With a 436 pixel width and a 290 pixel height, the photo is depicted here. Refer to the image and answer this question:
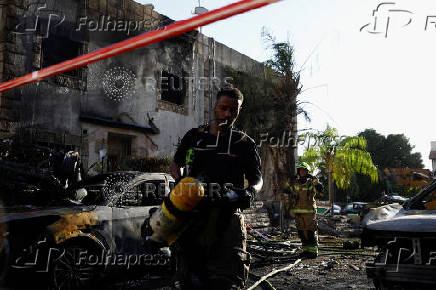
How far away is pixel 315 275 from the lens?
6.40 meters

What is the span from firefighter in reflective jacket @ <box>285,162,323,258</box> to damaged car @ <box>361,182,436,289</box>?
439 centimetres

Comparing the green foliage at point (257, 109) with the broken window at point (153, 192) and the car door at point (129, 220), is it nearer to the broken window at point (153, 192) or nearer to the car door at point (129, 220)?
the broken window at point (153, 192)

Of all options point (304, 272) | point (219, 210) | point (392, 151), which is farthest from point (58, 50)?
point (392, 151)

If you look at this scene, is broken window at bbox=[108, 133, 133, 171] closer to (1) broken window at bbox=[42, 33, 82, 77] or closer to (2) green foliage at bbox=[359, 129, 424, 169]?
(1) broken window at bbox=[42, 33, 82, 77]

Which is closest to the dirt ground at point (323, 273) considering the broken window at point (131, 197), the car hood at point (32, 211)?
the broken window at point (131, 197)

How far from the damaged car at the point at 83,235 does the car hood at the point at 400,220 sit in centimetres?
233

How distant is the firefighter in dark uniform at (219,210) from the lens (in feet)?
7.73

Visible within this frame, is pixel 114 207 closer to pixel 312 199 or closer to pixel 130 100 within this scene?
pixel 312 199

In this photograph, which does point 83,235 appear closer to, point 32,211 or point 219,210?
point 32,211

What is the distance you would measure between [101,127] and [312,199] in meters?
7.08

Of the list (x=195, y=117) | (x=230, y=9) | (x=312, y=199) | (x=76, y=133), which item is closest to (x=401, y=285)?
(x=230, y=9)

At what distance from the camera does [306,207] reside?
8336mm

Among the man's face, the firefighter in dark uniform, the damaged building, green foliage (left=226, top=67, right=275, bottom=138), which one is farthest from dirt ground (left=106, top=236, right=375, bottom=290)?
green foliage (left=226, top=67, right=275, bottom=138)

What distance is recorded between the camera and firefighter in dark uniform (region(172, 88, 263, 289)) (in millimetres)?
2357
